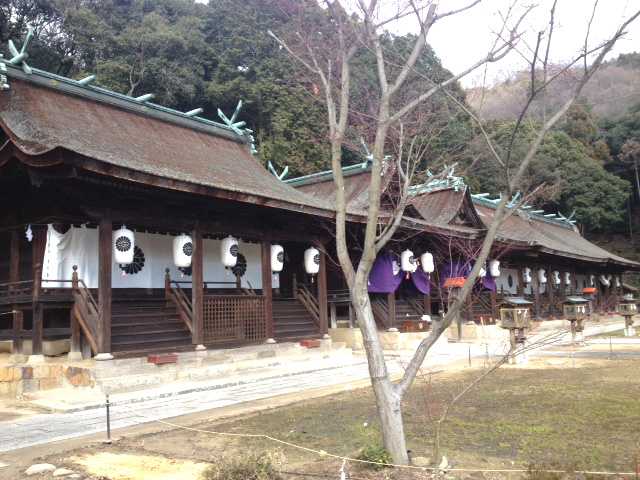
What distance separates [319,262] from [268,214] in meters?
2.73

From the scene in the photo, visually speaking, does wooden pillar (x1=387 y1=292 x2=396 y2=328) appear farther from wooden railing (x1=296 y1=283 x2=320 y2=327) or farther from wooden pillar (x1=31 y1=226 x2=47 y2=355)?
wooden pillar (x1=31 y1=226 x2=47 y2=355)

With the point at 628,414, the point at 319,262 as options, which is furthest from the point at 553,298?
the point at 628,414

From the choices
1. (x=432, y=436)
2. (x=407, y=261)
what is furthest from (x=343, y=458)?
(x=407, y=261)

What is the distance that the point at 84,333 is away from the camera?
11609mm

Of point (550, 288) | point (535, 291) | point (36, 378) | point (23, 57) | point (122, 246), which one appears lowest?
point (36, 378)

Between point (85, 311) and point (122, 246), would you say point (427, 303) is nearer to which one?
point (122, 246)

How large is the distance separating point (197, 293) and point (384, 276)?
885 centimetres

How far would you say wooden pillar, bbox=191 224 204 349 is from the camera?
41.8 ft

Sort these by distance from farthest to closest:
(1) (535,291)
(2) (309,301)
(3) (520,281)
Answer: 1. (1) (535,291)
2. (3) (520,281)
3. (2) (309,301)

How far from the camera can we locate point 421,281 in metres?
22.1

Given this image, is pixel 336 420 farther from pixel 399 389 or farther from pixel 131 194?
pixel 131 194

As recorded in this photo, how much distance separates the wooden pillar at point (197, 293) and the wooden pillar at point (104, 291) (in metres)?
2.18

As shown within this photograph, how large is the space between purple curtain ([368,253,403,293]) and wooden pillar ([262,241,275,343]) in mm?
5913

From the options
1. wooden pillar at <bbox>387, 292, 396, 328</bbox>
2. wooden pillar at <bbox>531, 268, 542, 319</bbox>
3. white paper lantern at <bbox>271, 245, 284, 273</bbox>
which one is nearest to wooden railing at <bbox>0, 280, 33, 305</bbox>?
white paper lantern at <bbox>271, 245, 284, 273</bbox>
